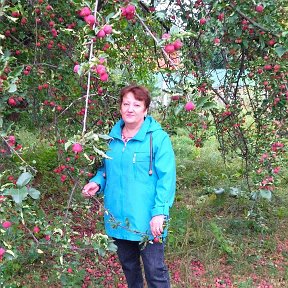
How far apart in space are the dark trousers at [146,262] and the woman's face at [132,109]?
1.97ft

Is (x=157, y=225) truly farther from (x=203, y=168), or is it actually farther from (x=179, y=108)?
(x=203, y=168)

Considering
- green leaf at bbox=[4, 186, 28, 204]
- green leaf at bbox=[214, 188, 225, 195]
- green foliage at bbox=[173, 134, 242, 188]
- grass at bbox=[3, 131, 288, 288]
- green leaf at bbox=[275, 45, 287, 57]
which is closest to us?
green leaf at bbox=[4, 186, 28, 204]

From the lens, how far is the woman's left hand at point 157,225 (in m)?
2.15

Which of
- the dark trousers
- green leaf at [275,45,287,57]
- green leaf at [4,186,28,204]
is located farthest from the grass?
green leaf at [275,45,287,57]

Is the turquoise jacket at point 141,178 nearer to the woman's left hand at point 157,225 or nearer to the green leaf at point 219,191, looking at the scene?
the woman's left hand at point 157,225

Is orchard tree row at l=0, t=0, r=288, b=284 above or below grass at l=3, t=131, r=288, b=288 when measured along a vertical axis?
above

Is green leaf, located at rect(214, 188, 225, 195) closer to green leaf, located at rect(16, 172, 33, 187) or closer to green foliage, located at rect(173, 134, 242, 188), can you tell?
green foliage, located at rect(173, 134, 242, 188)

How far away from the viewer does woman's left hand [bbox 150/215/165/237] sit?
215 centimetres

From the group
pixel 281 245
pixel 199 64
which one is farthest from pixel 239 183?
pixel 199 64

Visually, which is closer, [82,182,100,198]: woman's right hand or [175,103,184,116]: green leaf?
[175,103,184,116]: green leaf

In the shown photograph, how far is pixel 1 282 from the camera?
2.15 meters

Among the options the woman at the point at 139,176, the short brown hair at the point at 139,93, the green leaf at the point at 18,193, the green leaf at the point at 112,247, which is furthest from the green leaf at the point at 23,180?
the short brown hair at the point at 139,93

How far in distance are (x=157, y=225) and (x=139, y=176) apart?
0.25 m

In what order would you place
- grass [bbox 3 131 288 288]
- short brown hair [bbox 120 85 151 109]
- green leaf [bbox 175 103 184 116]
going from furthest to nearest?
grass [bbox 3 131 288 288] < short brown hair [bbox 120 85 151 109] < green leaf [bbox 175 103 184 116]
